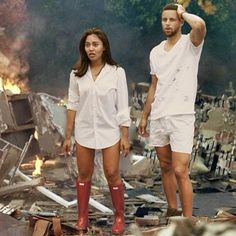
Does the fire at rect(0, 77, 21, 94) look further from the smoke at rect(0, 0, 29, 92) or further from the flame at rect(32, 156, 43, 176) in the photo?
the flame at rect(32, 156, 43, 176)

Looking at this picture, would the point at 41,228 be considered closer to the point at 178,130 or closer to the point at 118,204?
the point at 118,204

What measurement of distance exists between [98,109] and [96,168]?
3793 millimetres

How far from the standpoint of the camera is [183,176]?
5941mm

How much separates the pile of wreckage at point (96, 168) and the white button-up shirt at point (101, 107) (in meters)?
1.22

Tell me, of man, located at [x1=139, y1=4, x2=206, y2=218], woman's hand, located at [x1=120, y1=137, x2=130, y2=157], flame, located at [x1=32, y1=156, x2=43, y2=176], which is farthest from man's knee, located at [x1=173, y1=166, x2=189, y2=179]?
flame, located at [x1=32, y1=156, x2=43, y2=176]

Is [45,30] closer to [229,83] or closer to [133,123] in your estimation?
[133,123]

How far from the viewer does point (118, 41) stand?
10.8 m

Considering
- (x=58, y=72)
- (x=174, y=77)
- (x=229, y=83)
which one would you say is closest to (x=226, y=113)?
(x=229, y=83)

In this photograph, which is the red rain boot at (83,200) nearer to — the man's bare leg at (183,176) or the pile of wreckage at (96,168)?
the pile of wreckage at (96,168)

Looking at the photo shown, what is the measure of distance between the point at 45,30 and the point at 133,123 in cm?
242

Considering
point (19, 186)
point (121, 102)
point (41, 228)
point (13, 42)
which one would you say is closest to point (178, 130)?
point (121, 102)

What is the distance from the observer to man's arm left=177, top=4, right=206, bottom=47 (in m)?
5.67

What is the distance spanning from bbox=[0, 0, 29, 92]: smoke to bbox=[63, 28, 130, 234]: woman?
4.65 m

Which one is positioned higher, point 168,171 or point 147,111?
point 147,111
